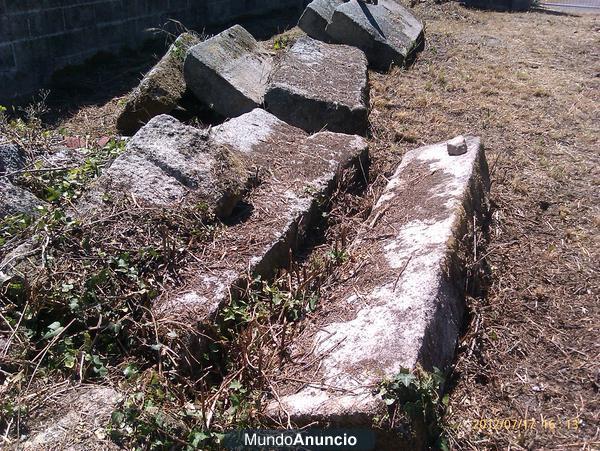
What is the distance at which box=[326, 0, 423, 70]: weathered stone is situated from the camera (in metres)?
6.46

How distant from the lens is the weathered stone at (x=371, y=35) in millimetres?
6461

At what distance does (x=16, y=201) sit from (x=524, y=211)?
9.83ft

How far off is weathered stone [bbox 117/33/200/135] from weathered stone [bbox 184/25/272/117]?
0.14 metres

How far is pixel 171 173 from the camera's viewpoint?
10.7ft

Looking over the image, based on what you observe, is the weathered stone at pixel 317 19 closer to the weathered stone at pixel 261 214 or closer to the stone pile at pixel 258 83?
the stone pile at pixel 258 83

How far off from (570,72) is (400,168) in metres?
3.69

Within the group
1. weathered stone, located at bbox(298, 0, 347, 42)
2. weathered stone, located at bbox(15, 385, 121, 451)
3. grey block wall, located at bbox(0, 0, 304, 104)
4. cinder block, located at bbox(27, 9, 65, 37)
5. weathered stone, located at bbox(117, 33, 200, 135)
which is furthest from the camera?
weathered stone, located at bbox(298, 0, 347, 42)

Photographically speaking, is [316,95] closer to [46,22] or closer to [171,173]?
[171,173]

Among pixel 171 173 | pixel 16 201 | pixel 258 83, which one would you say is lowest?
pixel 258 83

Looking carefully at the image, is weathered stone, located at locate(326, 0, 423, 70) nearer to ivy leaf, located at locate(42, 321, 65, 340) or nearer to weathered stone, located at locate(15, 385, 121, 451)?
ivy leaf, located at locate(42, 321, 65, 340)

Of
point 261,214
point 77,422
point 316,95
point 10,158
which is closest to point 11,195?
point 10,158

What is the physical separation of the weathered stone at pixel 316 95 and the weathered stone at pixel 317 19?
5.25 ft

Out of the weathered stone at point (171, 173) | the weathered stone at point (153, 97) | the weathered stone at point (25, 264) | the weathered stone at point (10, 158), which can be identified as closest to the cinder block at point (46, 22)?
the weathered stone at point (153, 97)

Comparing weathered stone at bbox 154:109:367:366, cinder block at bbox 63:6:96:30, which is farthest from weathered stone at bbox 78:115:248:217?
cinder block at bbox 63:6:96:30
